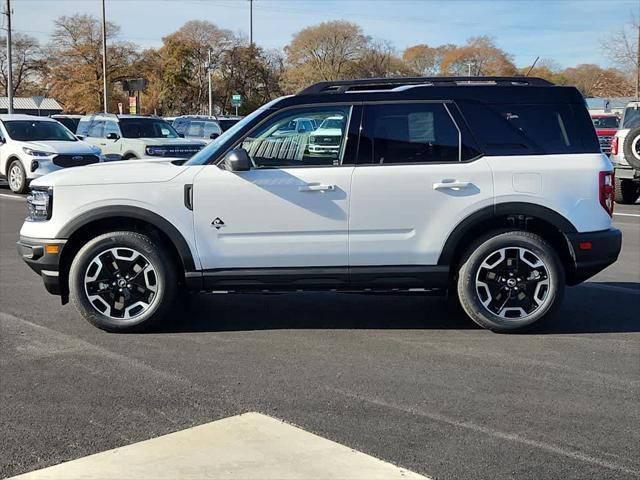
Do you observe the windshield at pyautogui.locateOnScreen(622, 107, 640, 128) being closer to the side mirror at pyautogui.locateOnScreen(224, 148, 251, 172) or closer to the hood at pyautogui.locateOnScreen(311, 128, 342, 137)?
the hood at pyautogui.locateOnScreen(311, 128, 342, 137)

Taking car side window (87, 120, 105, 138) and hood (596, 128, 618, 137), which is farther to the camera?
hood (596, 128, 618, 137)

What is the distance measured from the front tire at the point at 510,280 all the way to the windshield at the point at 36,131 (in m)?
14.6

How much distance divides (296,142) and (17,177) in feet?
44.9

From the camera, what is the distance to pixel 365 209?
586cm

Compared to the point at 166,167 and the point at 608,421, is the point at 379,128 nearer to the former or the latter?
the point at 166,167

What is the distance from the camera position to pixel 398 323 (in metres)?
6.40

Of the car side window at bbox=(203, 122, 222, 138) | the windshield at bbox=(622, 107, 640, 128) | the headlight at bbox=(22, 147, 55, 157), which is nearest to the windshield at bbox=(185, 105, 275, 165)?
the headlight at bbox=(22, 147, 55, 157)

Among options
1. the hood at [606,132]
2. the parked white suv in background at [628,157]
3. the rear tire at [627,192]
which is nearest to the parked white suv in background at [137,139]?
the parked white suv in background at [628,157]

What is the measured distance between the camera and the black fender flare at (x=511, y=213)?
19.3 ft

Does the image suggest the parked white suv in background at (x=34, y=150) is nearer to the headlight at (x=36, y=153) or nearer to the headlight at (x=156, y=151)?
the headlight at (x=36, y=153)

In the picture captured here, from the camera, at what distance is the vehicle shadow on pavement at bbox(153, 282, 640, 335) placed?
6.29 m

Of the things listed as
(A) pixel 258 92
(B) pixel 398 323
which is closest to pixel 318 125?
(B) pixel 398 323

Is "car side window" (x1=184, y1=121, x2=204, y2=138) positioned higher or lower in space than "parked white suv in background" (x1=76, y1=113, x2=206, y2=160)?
higher

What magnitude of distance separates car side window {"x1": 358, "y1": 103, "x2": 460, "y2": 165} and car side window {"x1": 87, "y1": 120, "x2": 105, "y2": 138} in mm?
16226
